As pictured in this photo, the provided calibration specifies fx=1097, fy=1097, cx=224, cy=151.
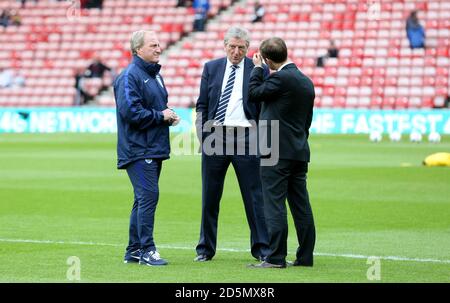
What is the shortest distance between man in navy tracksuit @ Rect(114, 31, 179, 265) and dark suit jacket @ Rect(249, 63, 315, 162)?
2.75 ft

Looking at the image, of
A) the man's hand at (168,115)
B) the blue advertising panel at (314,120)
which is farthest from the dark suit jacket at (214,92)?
the blue advertising panel at (314,120)

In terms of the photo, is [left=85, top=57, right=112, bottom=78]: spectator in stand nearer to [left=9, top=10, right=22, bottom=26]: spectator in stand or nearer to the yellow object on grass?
[left=9, top=10, right=22, bottom=26]: spectator in stand

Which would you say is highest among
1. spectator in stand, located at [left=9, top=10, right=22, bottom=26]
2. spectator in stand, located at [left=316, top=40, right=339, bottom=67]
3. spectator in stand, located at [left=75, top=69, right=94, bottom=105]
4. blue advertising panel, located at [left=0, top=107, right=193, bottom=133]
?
spectator in stand, located at [left=9, top=10, right=22, bottom=26]

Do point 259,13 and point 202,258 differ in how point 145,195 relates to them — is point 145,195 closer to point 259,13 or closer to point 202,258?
point 202,258

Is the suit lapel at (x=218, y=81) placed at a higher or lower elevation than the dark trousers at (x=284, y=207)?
higher

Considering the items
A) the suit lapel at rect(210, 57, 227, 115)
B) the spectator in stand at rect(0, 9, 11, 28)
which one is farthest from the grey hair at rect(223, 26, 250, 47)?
the spectator in stand at rect(0, 9, 11, 28)

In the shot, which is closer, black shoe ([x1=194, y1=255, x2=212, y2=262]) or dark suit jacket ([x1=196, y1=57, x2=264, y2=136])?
black shoe ([x1=194, y1=255, x2=212, y2=262])

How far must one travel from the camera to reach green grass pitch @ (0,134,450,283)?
9648 mm

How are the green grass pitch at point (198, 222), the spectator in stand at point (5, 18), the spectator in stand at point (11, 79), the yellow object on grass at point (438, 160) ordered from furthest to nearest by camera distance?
the spectator in stand at point (5, 18)
the spectator in stand at point (11, 79)
the yellow object on grass at point (438, 160)
the green grass pitch at point (198, 222)

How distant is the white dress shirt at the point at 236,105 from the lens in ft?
34.7

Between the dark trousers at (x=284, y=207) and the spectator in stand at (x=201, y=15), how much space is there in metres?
34.4

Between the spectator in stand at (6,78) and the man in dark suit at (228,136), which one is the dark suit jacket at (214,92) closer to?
the man in dark suit at (228,136)

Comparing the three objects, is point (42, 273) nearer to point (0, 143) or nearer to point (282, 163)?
point (282, 163)
